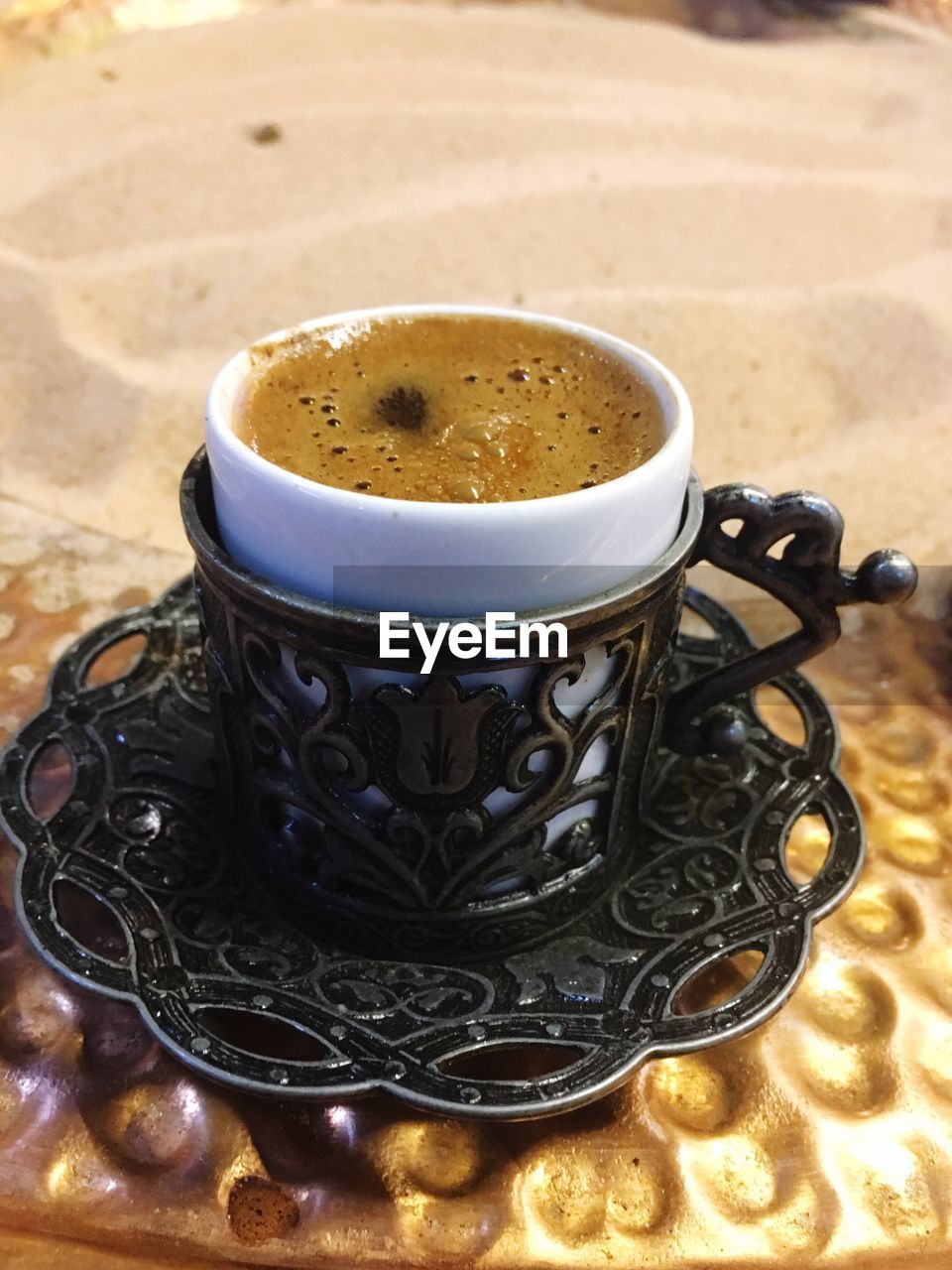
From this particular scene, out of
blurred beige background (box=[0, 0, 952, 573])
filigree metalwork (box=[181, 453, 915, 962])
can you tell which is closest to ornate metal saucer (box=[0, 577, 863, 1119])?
filigree metalwork (box=[181, 453, 915, 962])

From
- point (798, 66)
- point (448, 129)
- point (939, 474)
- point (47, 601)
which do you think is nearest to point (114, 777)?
point (47, 601)

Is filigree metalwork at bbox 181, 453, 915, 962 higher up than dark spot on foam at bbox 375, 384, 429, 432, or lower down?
lower down

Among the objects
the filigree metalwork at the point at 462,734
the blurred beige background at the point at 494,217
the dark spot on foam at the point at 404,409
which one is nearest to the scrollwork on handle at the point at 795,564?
the filigree metalwork at the point at 462,734

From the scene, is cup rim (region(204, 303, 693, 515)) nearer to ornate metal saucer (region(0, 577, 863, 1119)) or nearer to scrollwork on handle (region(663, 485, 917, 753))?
scrollwork on handle (region(663, 485, 917, 753))

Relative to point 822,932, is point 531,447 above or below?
above

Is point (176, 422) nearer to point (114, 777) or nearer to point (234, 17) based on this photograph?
point (114, 777)

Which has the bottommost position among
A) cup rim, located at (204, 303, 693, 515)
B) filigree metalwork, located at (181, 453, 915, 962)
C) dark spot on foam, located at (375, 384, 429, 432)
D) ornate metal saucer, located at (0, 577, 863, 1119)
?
ornate metal saucer, located at (0, 577, 863, 1119)
